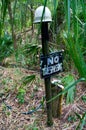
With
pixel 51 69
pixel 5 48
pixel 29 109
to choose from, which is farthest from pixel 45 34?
pixel 5 48

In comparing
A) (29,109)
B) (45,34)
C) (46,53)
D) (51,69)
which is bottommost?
(29,109)

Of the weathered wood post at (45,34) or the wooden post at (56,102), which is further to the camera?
the wooden post at (56,102)

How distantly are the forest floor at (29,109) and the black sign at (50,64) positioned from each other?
29 centimetres

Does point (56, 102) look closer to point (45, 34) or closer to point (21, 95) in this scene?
point (21, 95)

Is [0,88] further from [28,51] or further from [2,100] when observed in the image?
[28,51]

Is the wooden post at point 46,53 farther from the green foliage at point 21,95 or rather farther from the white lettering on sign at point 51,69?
the green foliage at point 21,95

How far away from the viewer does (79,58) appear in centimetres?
95

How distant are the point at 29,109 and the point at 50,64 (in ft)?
Result: 2.25

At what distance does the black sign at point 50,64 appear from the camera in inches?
79.4

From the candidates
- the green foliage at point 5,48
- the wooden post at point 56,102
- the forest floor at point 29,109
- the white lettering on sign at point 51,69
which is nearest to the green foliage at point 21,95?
the forest floor at point 29,109

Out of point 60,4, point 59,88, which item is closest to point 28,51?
point 59,88

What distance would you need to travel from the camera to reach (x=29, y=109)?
256 centimetres

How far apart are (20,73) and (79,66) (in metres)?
2.27

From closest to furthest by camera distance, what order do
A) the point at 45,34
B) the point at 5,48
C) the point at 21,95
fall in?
the point at 45,34
the point at 21,95
the point at 5,48
